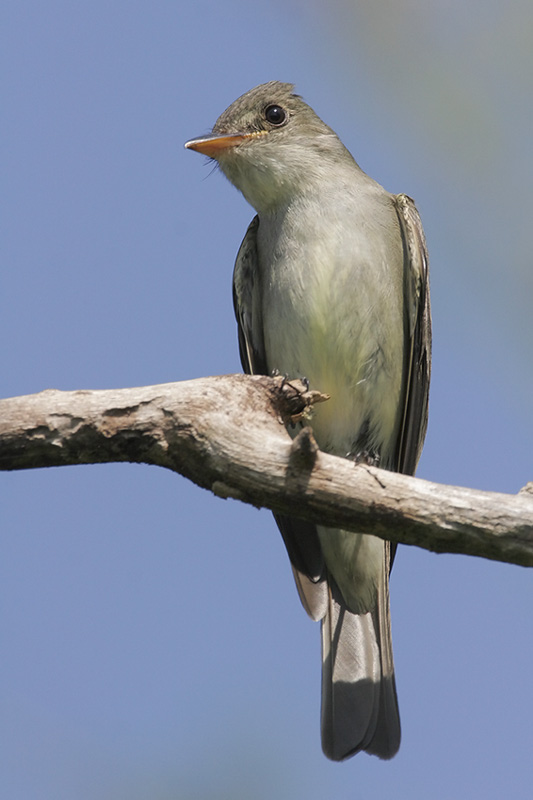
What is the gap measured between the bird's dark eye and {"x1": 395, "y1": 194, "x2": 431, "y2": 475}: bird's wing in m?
1.25

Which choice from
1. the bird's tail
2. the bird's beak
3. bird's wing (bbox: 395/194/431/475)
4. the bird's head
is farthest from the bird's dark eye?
the bird's tail

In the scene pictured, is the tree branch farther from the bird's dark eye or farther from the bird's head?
the bird's dark eye

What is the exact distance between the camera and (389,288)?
6.81m

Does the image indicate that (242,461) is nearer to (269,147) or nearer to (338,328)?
(338,328)

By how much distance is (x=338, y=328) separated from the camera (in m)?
6.56

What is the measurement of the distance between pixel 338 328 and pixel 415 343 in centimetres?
75

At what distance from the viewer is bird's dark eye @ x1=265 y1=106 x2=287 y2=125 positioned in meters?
7.38

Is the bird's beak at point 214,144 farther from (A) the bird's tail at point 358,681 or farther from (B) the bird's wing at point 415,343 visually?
(A) the bird's tail at point 358,681

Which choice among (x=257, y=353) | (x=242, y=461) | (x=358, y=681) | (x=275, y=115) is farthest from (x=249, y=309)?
(x=242, y=461)

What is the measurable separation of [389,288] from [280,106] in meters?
1.77

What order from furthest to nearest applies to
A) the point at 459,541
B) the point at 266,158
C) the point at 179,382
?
the point at 266,158 < the point at 179,382 < the point at 459,541

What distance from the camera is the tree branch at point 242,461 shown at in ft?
13.9

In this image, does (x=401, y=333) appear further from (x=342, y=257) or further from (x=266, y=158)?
(x=266, y=158)

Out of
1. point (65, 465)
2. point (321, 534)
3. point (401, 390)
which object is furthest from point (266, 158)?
point (65, 465)
